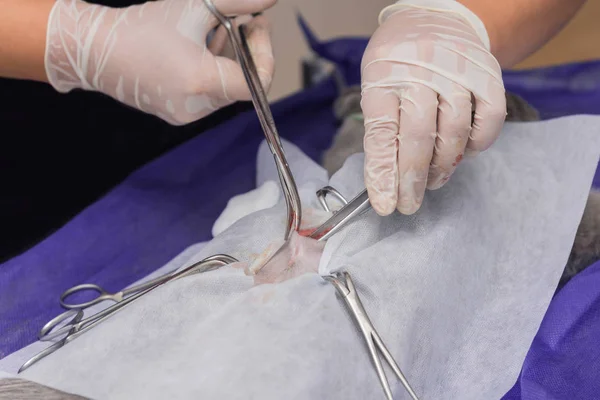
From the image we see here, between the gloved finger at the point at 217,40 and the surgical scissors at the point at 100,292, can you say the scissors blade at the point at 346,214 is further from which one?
the gloved finger at the point at 217,40

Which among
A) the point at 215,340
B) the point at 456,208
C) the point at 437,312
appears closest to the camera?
the point at 215,340

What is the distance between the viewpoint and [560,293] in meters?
0.91

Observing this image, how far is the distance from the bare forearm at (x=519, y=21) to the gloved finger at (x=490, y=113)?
0.75 ft

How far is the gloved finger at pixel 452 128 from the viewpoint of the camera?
0.79 metres

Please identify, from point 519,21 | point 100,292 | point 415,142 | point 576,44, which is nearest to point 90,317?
point 100,292

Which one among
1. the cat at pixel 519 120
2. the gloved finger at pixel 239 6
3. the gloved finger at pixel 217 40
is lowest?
the cat at pixel 519 120

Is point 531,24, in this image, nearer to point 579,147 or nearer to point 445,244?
point 579,147

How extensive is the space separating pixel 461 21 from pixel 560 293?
1.48ft

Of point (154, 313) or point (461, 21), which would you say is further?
point (461, 21)

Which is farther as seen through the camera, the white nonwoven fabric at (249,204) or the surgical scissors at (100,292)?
the white nonwoven fabric at (249,204)

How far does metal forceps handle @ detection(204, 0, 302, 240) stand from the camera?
845 millimetres

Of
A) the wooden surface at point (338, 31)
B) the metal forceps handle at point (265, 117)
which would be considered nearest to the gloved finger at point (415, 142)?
the metal forceps handle at point (265, 117)

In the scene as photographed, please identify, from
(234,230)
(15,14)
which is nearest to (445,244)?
(234,230)

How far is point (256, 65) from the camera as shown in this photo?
1.05m
